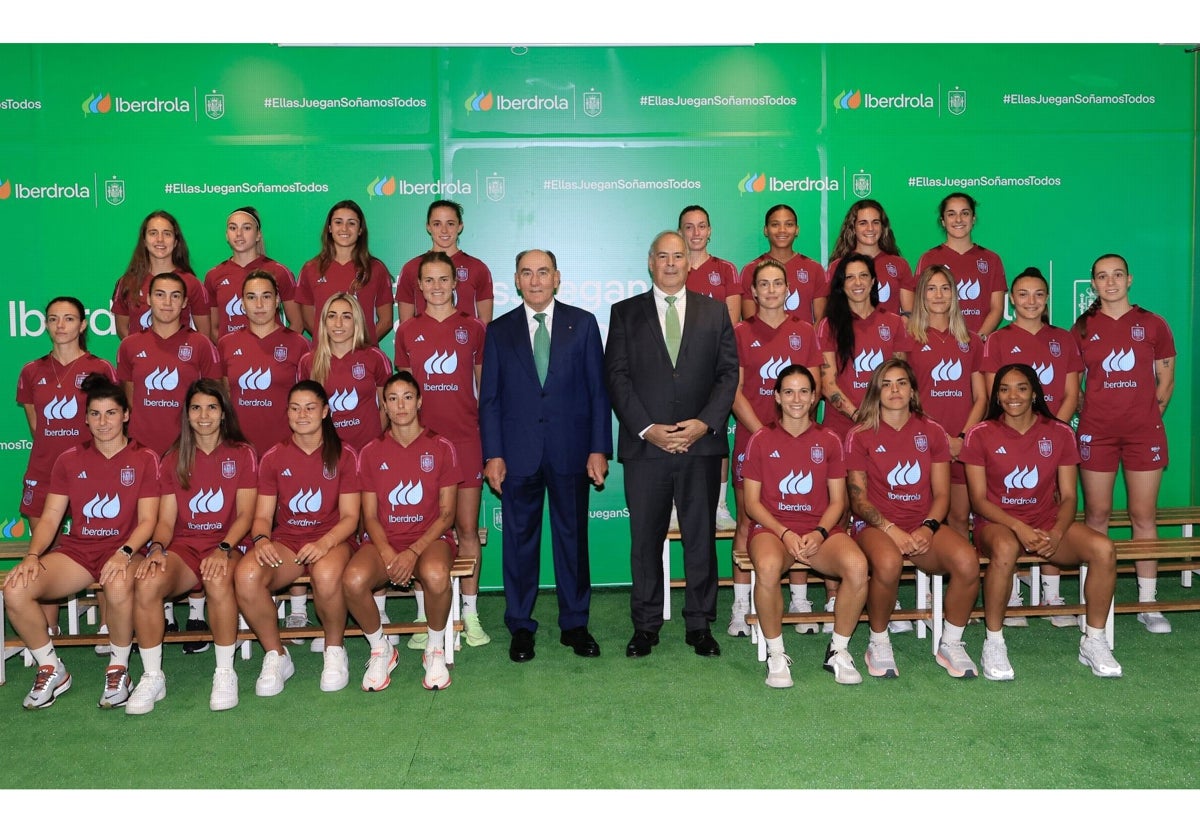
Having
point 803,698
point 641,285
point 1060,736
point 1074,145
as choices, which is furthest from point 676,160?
point 1060,736

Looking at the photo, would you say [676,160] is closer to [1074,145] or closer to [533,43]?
[533,43]

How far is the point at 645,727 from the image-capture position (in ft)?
12.5

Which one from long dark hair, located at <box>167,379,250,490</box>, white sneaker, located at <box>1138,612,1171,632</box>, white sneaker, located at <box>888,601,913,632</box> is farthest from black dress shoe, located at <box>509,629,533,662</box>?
white sneaker, located at <box>1138,612,1171,632</box>

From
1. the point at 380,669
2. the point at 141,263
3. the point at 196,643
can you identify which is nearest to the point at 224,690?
the point at 380,669

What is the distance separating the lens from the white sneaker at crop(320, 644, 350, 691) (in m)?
4.30

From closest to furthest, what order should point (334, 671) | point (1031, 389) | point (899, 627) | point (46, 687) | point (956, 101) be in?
point (46, 687) < point (334, 671) < point (1031, 389) < point (899, 627) < point (956, 101)

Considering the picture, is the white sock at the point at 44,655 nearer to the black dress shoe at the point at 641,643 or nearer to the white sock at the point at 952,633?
the black dress shoe at the point at 641,643

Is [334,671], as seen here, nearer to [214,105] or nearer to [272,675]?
[272,675]

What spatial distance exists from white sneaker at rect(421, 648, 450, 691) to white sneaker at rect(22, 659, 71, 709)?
150 cm

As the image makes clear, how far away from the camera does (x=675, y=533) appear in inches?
213

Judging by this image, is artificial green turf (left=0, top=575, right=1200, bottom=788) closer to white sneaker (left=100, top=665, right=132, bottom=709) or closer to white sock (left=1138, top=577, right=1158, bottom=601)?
white sneaker (left=100, top=665, right=132, bottom=709)

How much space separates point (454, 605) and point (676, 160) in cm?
302

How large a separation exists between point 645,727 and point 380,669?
1.21 meters

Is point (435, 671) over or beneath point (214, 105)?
beneath
